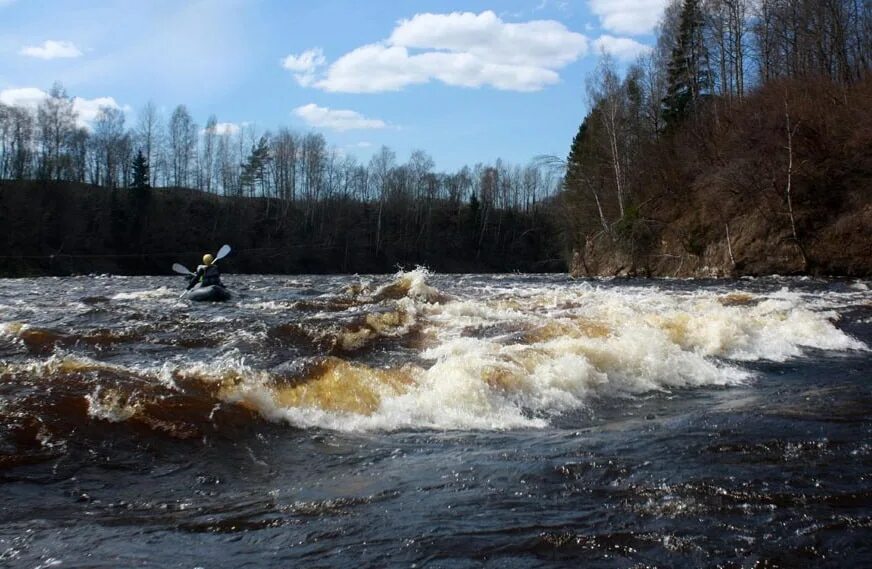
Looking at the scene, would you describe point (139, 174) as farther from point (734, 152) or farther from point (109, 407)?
point (109, 407)

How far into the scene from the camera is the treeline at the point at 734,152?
24.9 metres

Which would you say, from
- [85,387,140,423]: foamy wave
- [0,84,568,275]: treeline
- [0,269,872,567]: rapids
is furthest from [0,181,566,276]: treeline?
[85,387,140,423]: foamy wave

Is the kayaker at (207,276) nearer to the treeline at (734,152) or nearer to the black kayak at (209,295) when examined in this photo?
the black kayak at (209,295)

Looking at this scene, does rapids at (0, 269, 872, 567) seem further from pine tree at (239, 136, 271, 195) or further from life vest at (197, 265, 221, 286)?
pine tree at (239, 136, 271, 195)

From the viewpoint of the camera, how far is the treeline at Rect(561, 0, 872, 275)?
81.8 ft

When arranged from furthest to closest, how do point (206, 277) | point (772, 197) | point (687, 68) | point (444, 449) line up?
point (687, 68) → point (772, 197) → point (206, 277) → point (444, 449)

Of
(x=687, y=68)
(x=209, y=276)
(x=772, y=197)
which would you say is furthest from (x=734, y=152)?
(x=209, y=276)

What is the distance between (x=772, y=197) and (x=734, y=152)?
10.9ft

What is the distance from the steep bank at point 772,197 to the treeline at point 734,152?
5 centimetres

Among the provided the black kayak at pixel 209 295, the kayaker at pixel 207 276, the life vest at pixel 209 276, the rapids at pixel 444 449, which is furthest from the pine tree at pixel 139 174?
the rapids at pixel 444 449

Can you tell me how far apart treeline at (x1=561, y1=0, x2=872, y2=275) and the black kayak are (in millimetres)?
19668

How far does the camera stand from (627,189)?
35.7 meters

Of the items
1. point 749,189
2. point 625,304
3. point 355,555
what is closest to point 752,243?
point 749,189

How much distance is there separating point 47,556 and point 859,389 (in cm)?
739
